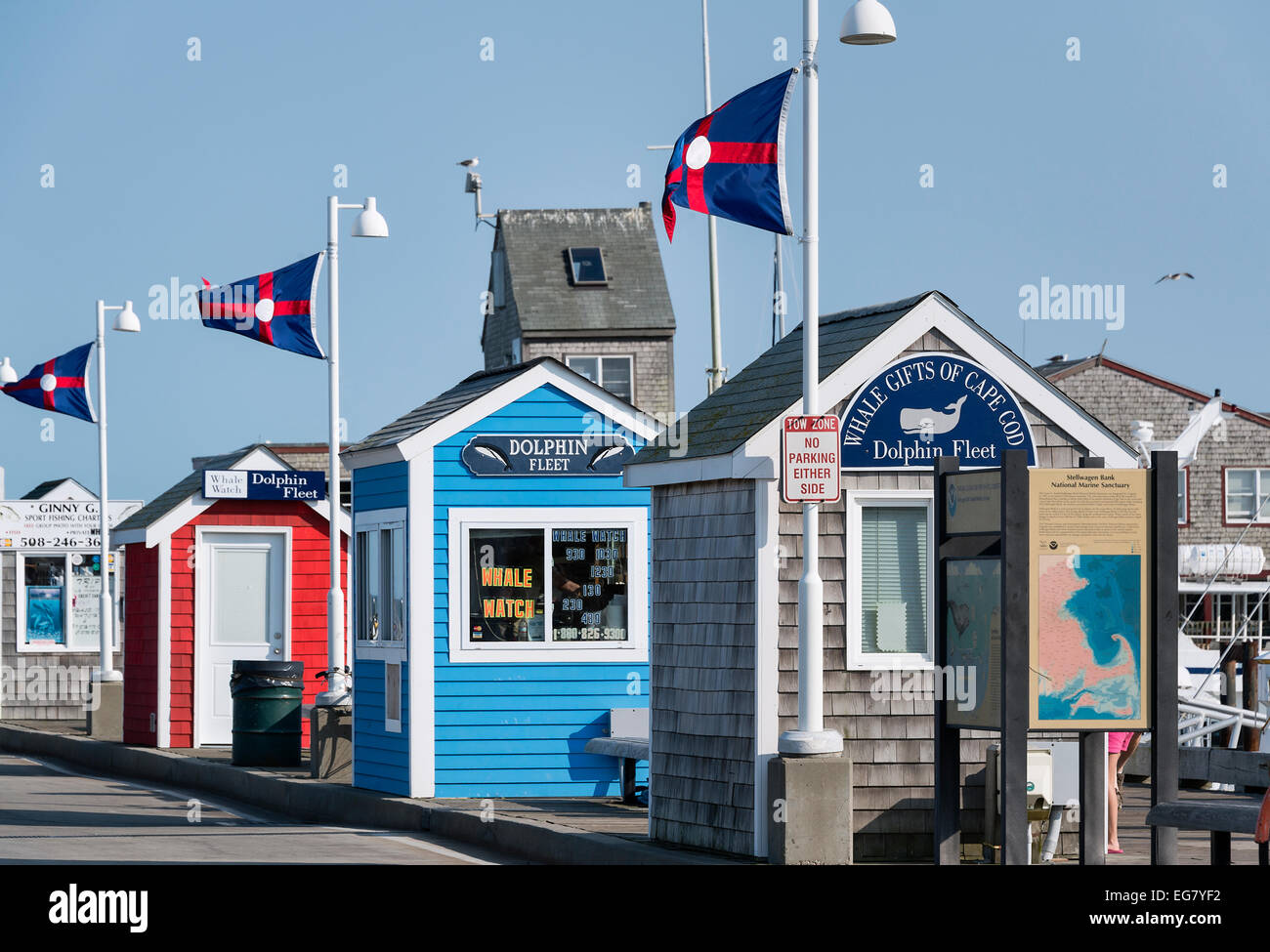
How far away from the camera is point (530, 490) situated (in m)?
17.1

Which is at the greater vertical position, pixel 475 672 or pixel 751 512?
pixel 751 512

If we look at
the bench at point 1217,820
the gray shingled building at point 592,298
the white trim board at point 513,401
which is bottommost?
the bench at point 1217,820

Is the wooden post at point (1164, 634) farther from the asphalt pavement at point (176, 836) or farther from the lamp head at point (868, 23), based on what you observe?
the asphalt pavement at point (176, 836)

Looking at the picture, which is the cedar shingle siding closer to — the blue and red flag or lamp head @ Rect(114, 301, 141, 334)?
the blue and red flag

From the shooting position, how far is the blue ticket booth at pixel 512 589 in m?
16.9

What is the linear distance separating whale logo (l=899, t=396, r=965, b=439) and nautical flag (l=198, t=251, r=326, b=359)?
10.3 meters

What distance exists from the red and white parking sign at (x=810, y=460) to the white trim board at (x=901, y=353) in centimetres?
41

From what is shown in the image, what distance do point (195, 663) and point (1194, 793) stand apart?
11.9 metres

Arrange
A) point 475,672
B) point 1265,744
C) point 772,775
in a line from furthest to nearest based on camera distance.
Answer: point 1265,744, point 475,672, point 772,775

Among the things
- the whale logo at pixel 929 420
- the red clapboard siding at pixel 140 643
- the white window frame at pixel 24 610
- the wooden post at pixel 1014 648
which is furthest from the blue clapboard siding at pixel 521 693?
the white window frame at pixel 24 610

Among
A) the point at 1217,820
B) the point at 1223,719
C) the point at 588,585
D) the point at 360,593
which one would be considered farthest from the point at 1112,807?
the point at 1223,719
